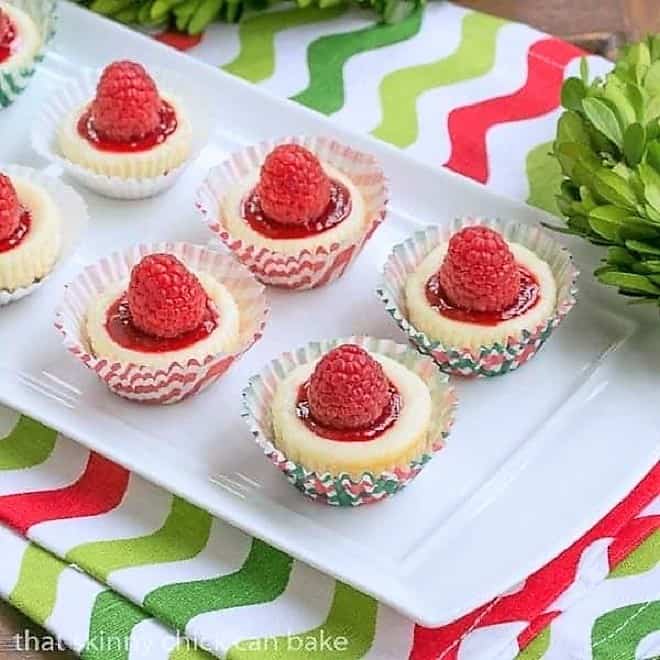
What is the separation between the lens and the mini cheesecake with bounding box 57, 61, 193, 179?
5.17 ft

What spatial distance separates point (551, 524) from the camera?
4.19 feet

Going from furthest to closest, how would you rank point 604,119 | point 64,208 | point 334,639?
point 64,208
point 604,119
point 334,639

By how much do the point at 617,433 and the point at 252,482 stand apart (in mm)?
323

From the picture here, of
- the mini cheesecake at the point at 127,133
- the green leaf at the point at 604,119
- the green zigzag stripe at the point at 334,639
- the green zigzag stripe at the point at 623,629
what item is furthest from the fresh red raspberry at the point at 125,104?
the green zigzag stripe at the point at 623,629

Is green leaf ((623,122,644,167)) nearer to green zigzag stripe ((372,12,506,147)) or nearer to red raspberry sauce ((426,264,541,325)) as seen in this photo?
red raspberry sauce ((426,264,541,325))

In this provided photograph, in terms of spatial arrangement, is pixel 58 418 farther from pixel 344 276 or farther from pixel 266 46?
pixel 266 46

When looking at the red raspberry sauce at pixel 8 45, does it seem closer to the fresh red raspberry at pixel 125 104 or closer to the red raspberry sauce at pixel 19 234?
the fresh red raspberry at pixel 125 104

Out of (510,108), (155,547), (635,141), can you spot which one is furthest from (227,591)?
(510,108)

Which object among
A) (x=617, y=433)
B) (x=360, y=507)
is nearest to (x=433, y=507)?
(x=360, y=507)

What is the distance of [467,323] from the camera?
55.4 inches

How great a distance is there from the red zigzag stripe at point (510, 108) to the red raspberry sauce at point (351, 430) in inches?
17.2

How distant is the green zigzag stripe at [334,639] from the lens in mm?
1213

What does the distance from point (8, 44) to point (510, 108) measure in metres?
0.56

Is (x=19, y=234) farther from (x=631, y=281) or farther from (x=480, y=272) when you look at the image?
(x=631, y=281)
